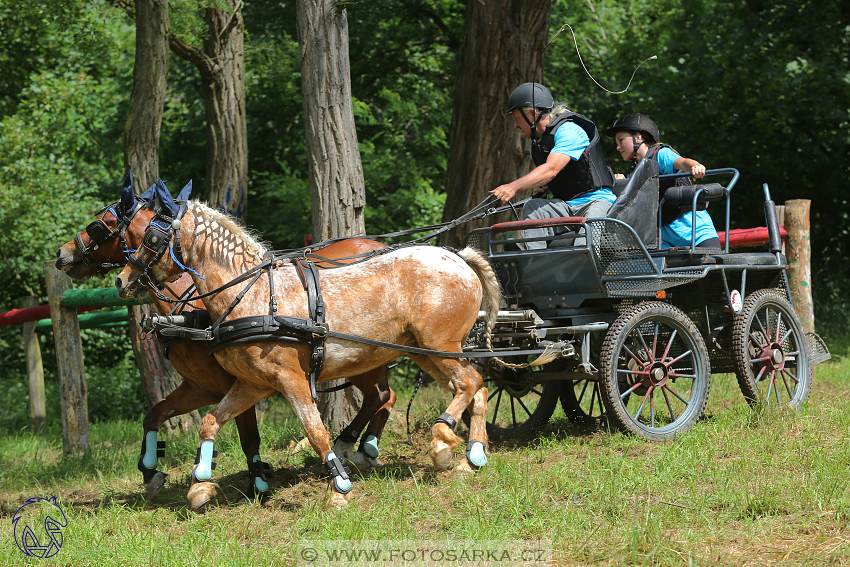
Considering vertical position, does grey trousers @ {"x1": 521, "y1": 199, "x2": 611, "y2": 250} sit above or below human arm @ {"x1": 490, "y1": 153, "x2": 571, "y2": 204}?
below

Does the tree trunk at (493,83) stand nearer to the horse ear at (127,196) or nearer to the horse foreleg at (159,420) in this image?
the horse foreleg at (159,420)

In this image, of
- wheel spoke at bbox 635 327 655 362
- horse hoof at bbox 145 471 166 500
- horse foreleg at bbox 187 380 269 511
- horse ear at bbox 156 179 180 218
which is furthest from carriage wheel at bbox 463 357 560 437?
horse ear at bbox 156 179 180 218

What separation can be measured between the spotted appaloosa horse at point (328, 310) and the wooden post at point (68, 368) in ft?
8.63

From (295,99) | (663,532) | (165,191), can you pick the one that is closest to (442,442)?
(663,532)

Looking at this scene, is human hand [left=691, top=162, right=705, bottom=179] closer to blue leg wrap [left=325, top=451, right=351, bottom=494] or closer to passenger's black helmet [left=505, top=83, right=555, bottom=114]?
passenger's black helmet [left=505, top=83, right=555, bottom=114]

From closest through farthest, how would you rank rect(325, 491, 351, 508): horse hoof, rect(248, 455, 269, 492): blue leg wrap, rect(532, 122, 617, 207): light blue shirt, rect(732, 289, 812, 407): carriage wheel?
rect(325, 491, 351, 508): horse hoof < rect(248, 455, 269, 492): blue leg wrap < rect(532, 122, 617, 207): light blue shirt < rect(732, 289, 812, 407): carriage wheel

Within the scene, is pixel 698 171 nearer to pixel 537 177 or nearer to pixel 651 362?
pixel 537 177

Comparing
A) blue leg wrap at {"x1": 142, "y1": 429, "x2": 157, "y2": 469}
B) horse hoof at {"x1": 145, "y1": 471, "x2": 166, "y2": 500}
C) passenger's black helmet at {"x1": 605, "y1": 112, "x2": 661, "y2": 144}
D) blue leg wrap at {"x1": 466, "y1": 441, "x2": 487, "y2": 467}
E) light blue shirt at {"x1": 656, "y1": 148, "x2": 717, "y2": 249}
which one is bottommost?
horse hoof at {"x1": 145, "y1": 471, "x2": 166, "y2": 500}

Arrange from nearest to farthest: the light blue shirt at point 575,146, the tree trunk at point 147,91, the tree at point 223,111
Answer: the light blue shirt at point 575,146, the tree trunk at point 147,91, the tree at point 223,111

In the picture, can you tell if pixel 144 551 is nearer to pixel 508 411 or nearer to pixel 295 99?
pixel 508 411

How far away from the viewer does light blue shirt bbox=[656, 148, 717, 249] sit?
6449 mm

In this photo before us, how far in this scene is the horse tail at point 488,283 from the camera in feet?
17.4

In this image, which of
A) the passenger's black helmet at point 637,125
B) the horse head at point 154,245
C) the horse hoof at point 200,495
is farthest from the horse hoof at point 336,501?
the passenger's black helmet at point 637,125

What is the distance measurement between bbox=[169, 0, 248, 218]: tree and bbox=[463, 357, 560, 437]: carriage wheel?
13.2 feet
